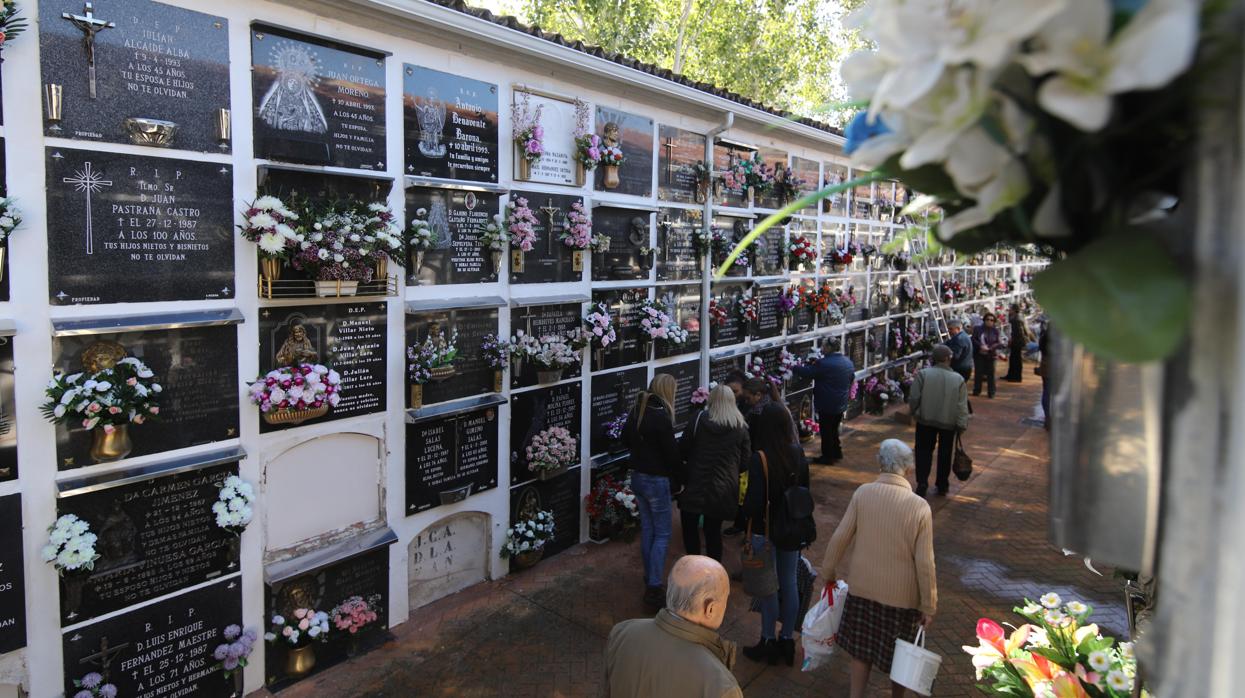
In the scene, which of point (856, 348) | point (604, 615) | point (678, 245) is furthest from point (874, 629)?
point (856, 348)

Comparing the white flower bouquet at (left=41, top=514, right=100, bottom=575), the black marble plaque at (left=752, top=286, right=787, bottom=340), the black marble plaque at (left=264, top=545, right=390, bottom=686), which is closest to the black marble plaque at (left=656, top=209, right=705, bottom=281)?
the black marble plaque at (left=752, top=286, right=787, bottom=340)

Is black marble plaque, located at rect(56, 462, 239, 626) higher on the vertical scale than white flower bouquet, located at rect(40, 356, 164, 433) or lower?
lower

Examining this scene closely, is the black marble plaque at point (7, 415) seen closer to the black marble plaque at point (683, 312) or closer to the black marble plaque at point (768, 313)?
the black marble plaque at point (683, 312)

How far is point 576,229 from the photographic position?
6.72 metres

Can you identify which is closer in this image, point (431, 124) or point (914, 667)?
point (914, 667)

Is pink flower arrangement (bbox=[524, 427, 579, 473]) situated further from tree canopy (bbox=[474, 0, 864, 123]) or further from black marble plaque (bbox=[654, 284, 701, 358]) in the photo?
tree canopy (bbox=[474, 0, 864, 123])

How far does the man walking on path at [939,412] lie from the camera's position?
7.91 m

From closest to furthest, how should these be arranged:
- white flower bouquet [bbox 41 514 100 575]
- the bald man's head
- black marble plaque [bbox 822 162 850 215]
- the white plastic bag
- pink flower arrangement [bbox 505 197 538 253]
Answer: the bald man's head, white flower bouquet [bbox 41 514 100 575], the white plastic bag, pink flower arrangement [bbox 505 197 538 253], black marble plaque [bbox 822 162 850 215]

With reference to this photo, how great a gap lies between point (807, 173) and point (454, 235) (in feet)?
23.1

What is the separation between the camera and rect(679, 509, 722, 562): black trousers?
5863 millimetres

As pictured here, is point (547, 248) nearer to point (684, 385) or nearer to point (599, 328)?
point (599, 328)

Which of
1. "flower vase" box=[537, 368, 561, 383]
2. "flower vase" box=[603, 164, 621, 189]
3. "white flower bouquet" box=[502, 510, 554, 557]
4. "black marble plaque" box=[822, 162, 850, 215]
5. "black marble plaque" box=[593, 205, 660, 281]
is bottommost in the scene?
"white flower bouquet" box=[502, 510, 554, 557]

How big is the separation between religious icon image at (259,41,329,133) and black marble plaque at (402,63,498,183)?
0.72 m

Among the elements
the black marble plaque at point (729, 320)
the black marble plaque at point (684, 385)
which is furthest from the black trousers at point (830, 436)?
the black marble plaque at point (684, 385)
